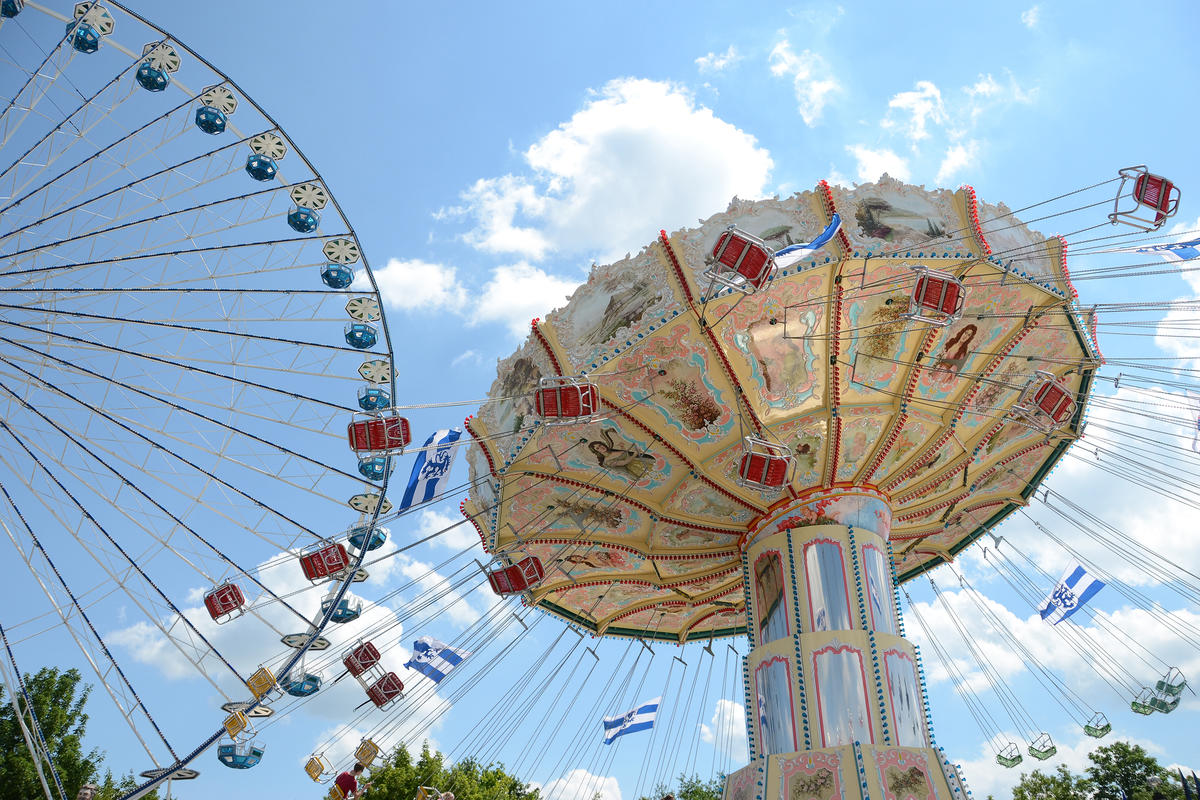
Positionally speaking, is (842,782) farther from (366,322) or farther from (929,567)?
(366,322)

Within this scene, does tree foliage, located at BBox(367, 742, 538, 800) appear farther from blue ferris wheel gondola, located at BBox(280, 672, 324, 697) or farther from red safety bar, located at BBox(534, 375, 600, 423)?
red safety bar, located at BBox(534, 375, 600, 423)

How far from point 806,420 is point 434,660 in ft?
29.6

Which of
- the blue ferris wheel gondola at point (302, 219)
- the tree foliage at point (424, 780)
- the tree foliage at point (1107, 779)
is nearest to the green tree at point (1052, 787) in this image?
the tree foliage at point (1107, 779)

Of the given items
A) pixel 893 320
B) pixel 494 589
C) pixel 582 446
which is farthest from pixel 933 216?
pixel 494 589

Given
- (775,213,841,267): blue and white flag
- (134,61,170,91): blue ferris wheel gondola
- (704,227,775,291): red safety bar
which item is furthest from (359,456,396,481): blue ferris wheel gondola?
(775,213,841,267): blue and white flag

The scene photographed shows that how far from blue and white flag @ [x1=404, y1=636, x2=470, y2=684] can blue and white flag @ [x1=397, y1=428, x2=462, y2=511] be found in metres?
4.03

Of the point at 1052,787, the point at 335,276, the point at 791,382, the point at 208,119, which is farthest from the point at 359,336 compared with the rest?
the point at 1052,787

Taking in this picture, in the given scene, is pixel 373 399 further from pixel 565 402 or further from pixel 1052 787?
pixel 1052 787

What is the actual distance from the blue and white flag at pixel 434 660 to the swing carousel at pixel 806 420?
2.94 m

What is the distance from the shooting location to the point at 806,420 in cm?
1406

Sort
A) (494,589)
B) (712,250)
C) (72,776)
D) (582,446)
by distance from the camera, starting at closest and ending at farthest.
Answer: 1. (712,250)
2. (582,446)
3. (494,589)
4. (72,776)

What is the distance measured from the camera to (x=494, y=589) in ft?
52.4

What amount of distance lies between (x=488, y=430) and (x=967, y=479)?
870 cm

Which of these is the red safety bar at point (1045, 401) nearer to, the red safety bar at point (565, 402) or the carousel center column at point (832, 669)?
the carousel center column at point (832, 669)
